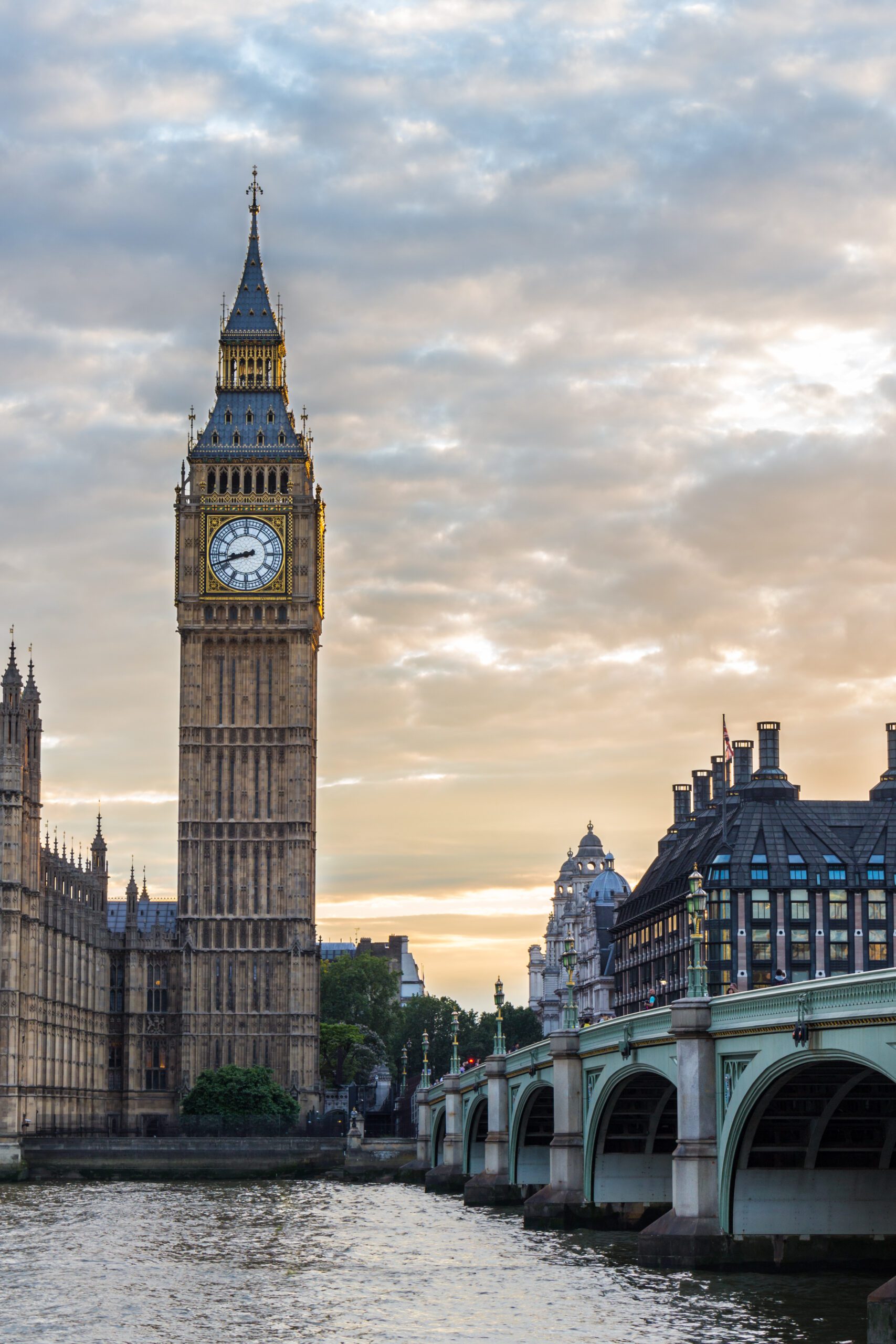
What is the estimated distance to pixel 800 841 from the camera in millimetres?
145125

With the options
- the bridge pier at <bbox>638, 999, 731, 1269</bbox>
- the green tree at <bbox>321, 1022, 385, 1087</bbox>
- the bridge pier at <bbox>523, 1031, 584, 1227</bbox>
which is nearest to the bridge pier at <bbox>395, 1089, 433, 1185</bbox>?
the green tree at <bbox>321, 1022, 385, 1087</bbox>

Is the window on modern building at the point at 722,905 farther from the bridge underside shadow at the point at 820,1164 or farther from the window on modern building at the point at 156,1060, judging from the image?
the bridge underside shadow at the point at 820,1164

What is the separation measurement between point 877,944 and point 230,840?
1713 inches

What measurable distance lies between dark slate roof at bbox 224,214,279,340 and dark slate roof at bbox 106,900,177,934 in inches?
1670

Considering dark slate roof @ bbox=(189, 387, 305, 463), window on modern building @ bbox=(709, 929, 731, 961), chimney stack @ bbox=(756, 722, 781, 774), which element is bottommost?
window on modern building @ bbox=(709, 929, 731, 961)

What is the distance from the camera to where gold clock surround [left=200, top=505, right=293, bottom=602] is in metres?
154

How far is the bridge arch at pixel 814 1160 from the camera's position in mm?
50688

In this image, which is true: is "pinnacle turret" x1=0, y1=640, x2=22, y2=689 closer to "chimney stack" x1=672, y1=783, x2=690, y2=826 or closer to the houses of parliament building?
the houses of parliament building

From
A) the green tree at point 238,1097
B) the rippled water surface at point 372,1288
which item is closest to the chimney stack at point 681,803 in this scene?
the green tree at point 238,1097

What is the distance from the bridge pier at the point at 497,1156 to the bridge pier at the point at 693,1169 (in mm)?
33911

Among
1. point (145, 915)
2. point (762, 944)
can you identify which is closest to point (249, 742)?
point (145, 915)

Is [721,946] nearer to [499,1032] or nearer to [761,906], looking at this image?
[761,906]

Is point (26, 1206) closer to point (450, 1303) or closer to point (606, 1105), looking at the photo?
point (606, 1105)

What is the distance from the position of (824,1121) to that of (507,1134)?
123ft
